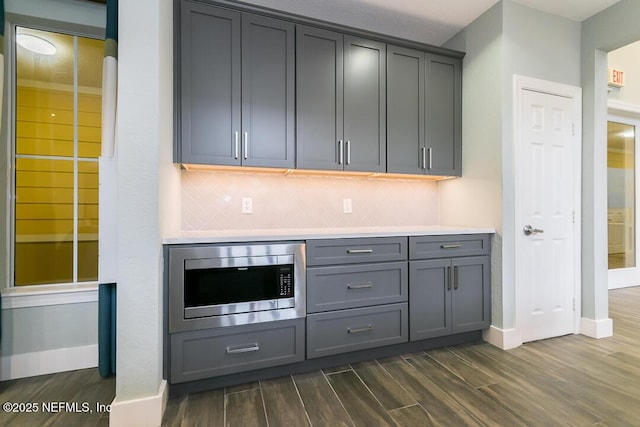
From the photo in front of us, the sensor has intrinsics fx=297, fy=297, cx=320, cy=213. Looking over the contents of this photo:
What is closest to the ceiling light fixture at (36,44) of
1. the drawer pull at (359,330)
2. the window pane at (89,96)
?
the window pane at (89,96)

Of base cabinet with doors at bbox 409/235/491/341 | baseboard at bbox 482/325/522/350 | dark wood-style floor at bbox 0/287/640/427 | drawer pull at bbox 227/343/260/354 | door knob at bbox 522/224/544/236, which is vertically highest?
door knob at bbox 522/224/544/236

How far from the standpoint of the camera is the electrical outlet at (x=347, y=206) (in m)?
2.84

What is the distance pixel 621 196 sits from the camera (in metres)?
4.31

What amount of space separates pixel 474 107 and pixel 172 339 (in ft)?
9.91

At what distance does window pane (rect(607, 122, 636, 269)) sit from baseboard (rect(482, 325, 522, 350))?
9.88 ft

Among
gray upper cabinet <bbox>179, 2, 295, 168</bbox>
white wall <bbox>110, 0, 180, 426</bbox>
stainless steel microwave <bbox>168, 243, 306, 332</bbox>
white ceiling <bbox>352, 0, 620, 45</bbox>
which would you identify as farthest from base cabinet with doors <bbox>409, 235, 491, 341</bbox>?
white ceiling <bbox>352, 0, 620, 45</bbox>

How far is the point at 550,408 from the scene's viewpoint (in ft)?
5.51

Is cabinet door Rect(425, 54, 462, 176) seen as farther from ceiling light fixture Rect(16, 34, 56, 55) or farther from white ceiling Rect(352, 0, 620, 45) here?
ceiling light fixture Rect(16, 34, 56, 55)

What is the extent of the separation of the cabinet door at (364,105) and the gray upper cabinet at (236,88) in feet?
1.56

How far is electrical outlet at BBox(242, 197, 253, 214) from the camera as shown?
2.52 metres

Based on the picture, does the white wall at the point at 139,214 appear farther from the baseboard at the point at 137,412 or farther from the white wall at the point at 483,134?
the white wall at the point at 483,134

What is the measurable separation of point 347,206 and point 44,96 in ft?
8.17

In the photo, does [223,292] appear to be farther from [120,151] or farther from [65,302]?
[65,302]

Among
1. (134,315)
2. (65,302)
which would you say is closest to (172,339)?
(134,315)
